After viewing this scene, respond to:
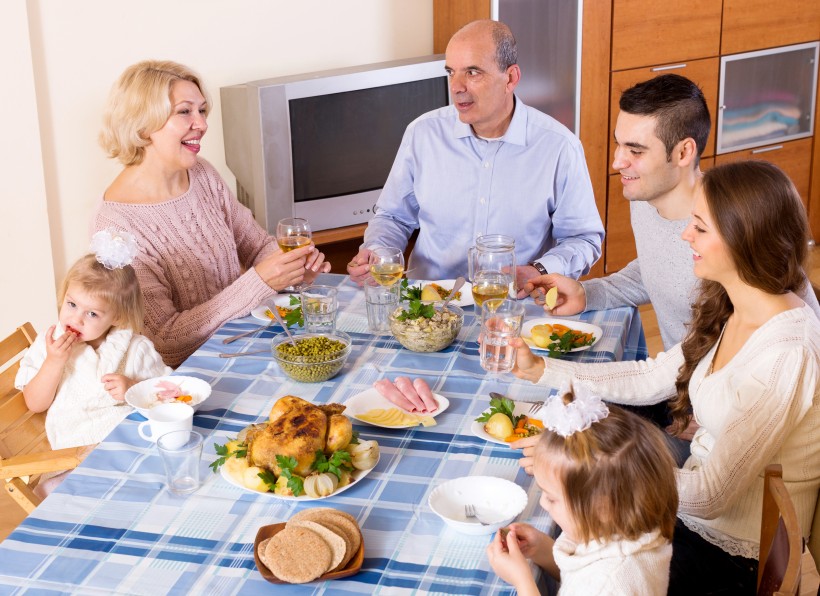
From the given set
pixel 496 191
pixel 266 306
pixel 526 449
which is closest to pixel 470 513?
pixel 526 449

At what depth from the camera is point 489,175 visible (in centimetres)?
321

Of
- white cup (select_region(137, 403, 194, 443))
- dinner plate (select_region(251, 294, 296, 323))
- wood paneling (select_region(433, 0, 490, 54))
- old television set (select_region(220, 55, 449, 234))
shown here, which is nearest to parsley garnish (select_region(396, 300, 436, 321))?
dinner plate (select_region(251, 294, 296, 323))

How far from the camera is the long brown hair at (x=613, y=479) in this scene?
150 cm

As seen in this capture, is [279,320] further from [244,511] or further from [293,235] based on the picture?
[244,511]

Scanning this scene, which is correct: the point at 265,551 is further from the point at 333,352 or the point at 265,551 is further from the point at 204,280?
the point at 204,280

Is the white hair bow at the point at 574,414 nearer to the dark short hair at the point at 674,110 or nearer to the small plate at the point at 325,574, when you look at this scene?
the small plate at the point at 325,574

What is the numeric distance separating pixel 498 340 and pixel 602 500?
0.67m

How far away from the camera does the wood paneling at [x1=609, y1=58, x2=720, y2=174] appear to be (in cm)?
478

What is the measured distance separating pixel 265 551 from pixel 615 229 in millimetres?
3822

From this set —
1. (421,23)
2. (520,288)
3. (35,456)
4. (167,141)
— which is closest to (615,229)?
(421,23)

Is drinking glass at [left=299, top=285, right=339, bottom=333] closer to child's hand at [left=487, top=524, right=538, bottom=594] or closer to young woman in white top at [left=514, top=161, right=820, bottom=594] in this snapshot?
young woman in white top at [left=514, top=161, right=820, bottom=594]

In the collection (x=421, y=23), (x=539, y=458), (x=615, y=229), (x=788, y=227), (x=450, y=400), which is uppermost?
(x=421, y=23)

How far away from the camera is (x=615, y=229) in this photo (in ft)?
16.7

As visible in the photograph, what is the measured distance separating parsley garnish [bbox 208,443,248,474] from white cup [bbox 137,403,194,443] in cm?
12
